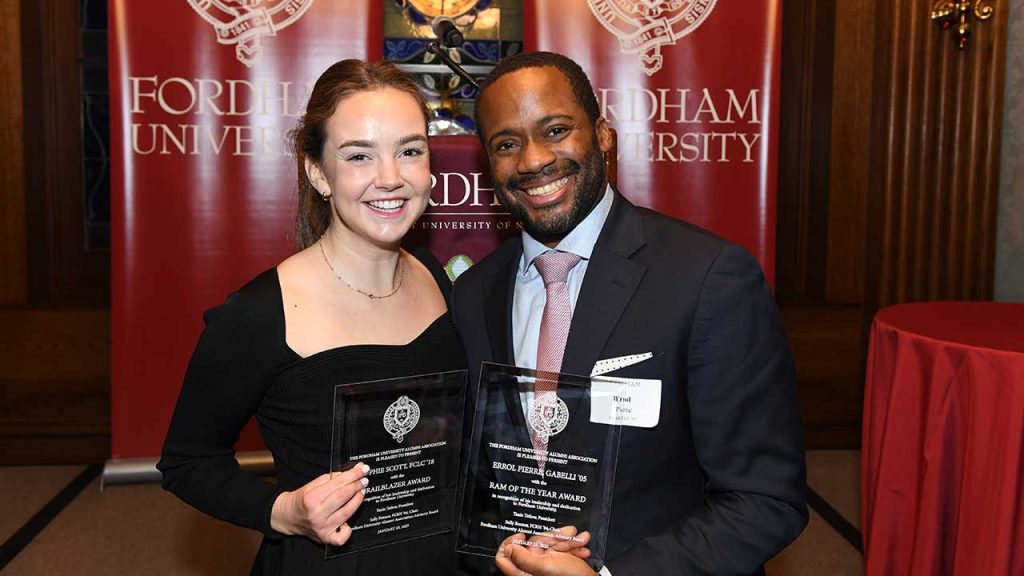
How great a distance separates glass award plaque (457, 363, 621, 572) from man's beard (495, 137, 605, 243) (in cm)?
43

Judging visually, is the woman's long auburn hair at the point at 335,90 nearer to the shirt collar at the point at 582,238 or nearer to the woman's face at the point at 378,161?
the woman's face at the point at 378,161

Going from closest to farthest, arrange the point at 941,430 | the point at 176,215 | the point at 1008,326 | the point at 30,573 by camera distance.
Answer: the point at 941,430 → the point at 1008,326 → the point at 30,573 → the point at 176,215

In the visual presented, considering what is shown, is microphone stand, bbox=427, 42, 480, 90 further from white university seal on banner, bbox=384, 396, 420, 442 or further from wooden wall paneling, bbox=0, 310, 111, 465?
wooden wall paneling, bbox=0, 310, 111, 465

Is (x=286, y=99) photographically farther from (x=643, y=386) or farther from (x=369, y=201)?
(x=643, y=386)

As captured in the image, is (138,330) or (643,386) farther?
(138,330)

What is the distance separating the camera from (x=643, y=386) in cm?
143

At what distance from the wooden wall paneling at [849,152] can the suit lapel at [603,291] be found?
4.08 metres

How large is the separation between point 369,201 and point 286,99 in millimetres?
2533

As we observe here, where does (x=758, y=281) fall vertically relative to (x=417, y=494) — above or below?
above

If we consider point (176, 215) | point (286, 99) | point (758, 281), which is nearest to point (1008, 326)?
point (758, 281)

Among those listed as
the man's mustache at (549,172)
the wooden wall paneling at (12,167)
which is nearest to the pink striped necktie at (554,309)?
the man's mustache at (549,172)

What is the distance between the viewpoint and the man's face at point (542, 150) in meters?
1.69

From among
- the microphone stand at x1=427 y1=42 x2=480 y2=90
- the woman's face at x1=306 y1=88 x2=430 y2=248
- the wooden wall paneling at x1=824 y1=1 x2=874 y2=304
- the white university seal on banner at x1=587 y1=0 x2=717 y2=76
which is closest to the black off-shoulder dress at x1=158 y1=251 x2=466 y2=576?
the woman's face at x1=306 y1=88 x2=430 y2=248

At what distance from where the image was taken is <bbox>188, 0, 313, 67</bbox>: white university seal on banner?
3.98m
